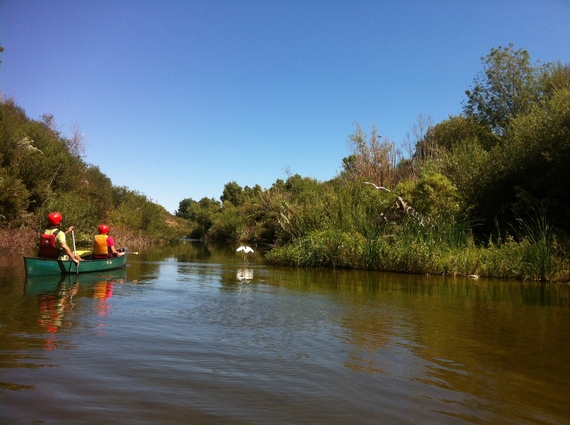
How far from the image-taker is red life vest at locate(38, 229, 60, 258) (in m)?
12.8

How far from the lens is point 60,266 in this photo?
41.7 feet

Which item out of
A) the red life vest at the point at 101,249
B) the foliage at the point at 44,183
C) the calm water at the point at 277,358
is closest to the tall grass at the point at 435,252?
the calm water at the point at 277,358

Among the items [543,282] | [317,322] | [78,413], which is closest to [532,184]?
[543,282]

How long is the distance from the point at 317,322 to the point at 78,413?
4.62m

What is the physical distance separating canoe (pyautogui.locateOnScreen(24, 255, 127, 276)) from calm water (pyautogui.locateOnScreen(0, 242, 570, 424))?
1.66 m

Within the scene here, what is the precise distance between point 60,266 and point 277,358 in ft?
31.7

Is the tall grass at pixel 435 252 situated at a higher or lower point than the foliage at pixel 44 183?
lower

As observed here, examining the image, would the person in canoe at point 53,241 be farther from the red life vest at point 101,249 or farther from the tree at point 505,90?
the tree at point 505,90

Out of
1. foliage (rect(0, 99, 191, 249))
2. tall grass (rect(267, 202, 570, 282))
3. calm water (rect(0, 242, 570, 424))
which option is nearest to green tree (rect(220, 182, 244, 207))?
foliage (rect(0, 99, 191, 249))

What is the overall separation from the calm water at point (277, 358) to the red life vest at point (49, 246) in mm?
2381

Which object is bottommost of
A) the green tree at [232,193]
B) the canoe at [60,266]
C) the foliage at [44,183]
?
the canoe at [60,266]

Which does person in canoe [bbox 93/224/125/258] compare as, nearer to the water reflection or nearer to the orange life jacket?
the orange life jacket

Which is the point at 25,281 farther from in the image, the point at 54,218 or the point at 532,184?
the point at 532,184

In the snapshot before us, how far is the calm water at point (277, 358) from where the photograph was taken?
12.5 ft
